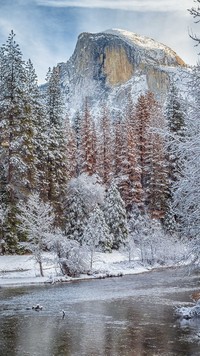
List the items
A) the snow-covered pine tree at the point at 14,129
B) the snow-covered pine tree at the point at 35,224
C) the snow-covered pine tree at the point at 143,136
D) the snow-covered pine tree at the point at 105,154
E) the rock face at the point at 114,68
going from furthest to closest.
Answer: the rock face at the point at 114,68
the snow-covered pine tree at the point at 105,154
the snow-covered pine tree at the point at 143,136
the snow-covered pine tree at the point at 14,129
the snow-covered pine tree at the point at 35,224

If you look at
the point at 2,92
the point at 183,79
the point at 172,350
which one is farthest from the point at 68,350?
the point at 2,92

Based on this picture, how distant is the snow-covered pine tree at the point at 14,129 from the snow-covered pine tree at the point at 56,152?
579 cm

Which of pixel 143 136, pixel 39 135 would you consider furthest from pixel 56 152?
pixel 143 136

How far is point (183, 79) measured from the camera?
49.2 feet

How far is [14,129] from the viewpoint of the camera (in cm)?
4103

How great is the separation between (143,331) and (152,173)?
3814 cm

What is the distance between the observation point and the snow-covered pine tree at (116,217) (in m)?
47.8

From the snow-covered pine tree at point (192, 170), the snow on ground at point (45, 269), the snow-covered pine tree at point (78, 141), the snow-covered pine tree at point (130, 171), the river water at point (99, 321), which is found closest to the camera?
the snow-covered pine tree at point (192, 170)

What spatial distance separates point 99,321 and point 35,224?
18.3 m

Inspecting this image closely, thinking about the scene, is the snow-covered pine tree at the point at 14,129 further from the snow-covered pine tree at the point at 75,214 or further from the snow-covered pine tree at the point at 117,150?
the snow-covered pine tree at the point at 117,150

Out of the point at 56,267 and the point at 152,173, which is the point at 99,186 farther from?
the point at 56,267

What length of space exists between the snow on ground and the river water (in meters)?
2.50

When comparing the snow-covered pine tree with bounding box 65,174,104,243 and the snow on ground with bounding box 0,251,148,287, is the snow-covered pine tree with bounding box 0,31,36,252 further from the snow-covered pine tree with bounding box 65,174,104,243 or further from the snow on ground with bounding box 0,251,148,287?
the snow-covered pine tree with bounding box 65,174,104,243

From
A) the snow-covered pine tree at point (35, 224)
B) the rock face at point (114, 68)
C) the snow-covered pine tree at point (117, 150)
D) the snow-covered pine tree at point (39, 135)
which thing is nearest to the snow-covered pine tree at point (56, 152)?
the snow-covered pine tree at point (39, 135)
